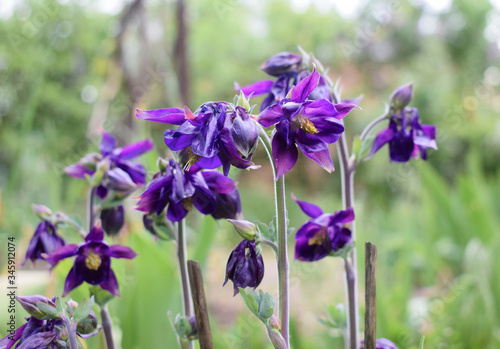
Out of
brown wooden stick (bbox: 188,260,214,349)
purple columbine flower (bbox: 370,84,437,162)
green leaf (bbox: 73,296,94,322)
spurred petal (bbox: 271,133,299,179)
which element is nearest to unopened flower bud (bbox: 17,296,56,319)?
green leaf (bbox: 73,296,94,322)

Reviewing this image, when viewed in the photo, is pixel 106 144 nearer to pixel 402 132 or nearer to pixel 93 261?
pixel 93 261

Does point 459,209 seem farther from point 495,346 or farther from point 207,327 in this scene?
point 207,327

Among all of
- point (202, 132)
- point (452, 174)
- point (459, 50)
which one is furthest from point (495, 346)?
point (459, 50)

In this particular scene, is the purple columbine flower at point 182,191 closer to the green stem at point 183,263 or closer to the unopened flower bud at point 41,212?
the green stem at point 183,263

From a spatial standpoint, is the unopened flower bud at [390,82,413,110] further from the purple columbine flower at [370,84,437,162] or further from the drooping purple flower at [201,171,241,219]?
the drooping purple flower at [201,171,241,219]

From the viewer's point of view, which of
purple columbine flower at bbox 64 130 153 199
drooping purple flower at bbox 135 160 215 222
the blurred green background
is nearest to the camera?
drooping purple flower at bbox 135 160 215 222

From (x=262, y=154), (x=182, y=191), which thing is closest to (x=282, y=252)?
(x=182, y=191)

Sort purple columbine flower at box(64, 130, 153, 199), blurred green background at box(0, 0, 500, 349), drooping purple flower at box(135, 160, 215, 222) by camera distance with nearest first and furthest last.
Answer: drooping purple flower at box(135, 160, 215, 222), purple columbine flower at box(64, 130, 153, 199), blurred green background at box(0, 0, 500, 349)

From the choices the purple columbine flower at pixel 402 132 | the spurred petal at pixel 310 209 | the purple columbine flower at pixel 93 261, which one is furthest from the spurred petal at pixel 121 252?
the purple columbine flower at pixel 402 132
